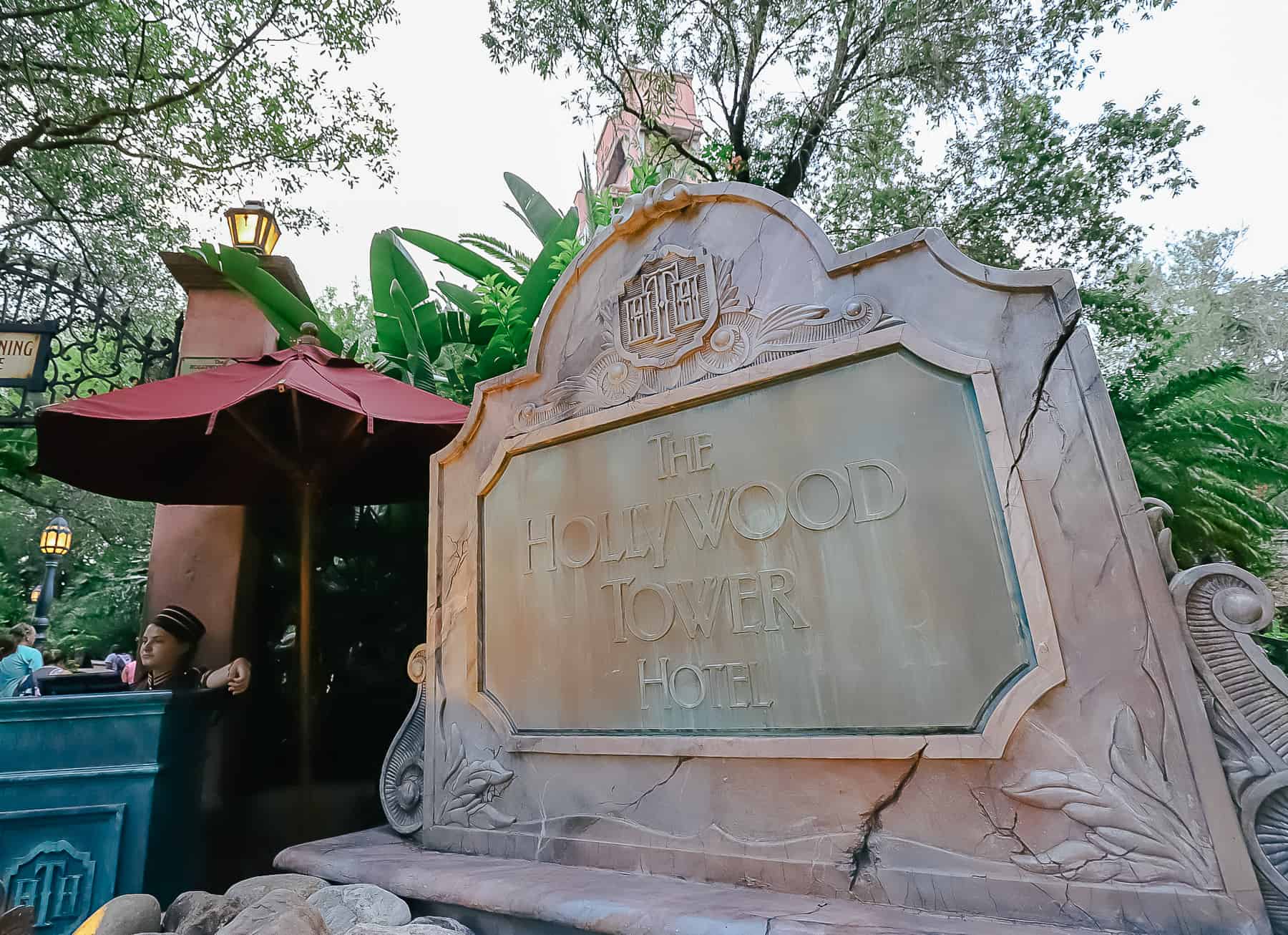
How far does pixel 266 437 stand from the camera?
3.60 m

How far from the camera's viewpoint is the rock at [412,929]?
6.33 ft

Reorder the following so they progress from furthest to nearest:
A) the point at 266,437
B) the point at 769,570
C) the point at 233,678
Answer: the point at 266,437 → the point at 233,678 → the point at 769,570

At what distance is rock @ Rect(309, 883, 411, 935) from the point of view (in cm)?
210

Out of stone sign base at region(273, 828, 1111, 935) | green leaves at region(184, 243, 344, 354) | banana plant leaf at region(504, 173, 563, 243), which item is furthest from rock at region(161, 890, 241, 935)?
banana plant leaf at region(504, 173, 563, 243)

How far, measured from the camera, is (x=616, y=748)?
2375mm

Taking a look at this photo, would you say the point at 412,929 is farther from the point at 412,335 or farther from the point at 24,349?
the point at 24,349

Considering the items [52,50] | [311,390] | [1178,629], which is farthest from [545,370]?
[52,50]

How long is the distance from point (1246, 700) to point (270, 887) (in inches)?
122

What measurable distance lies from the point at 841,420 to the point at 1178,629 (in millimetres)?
1096

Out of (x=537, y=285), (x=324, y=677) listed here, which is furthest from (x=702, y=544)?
(x=324, y=677)

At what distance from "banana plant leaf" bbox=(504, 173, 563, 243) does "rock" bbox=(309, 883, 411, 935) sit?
17.5 ft

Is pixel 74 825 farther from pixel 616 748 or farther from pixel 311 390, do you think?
pixel 616 748

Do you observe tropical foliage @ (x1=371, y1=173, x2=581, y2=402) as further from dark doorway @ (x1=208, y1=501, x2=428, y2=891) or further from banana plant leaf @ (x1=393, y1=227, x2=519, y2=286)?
dark doorway @ (x1=208, y1=501, x2=428, y2=891)

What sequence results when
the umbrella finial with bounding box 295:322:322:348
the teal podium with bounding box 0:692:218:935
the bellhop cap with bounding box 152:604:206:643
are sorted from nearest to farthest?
the teal podium with bounding box 0:692:218:935 < the bellhop cap with bounding box 152:604:206:643 < the umbrella finial with bounding box 295:322:322:348
